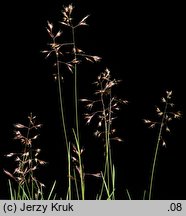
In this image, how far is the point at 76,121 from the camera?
237 inches

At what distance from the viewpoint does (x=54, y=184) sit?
621 cm

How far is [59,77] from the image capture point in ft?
19.8

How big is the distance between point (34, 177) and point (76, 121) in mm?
590

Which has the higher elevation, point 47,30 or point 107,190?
point 47,30

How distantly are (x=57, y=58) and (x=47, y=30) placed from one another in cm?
24

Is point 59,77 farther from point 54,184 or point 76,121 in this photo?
point 54,184

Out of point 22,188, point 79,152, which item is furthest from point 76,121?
point 22,188

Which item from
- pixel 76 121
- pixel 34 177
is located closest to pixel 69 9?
pixel 76 121

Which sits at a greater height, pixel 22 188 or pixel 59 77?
pixel 59 77
